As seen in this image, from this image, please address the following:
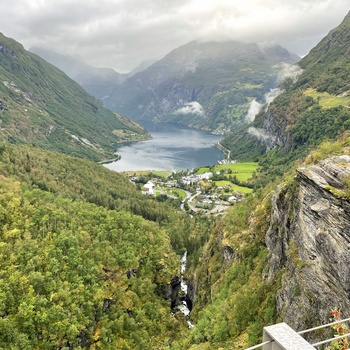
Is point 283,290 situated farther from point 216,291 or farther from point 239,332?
point 216,291

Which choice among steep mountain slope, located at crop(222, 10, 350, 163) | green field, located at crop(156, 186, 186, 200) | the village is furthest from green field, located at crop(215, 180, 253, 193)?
steep mountain slope, located at crop(222, 10, 350, 163)

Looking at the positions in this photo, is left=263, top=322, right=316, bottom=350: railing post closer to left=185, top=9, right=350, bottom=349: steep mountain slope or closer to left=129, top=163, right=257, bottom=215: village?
left=185, top=9, right=350, bottom=349: steep mountain slope

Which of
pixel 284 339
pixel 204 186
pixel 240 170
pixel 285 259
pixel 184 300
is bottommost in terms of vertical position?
pixel 184 300

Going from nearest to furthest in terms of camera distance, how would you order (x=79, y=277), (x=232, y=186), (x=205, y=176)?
(x=79, y=277) → (x=232, y=186) → (x=205, y=176)

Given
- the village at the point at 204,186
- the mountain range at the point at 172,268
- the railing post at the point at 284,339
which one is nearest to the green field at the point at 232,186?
the village at the point at 204,186

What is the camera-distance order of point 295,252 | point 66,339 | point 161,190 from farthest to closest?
point 161,190 → point 66,339 → point 295,252

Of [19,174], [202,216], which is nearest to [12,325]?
[19,174]

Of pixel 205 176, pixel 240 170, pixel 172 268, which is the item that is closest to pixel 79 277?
pixel 172 268

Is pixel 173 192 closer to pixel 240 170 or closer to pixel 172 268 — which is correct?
pixel 240 170
